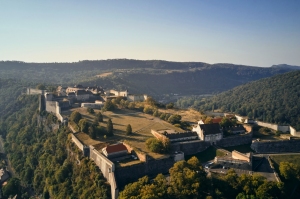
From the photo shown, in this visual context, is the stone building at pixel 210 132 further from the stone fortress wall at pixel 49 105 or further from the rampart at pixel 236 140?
the stone fortress wall at pixel 49 105

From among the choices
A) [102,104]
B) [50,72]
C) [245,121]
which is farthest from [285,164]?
[50,72]

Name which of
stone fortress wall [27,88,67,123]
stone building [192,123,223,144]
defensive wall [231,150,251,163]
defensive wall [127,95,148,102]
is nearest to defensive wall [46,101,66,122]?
stone fortress wall [27,88,67,123]

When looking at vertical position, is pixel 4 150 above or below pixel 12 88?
below

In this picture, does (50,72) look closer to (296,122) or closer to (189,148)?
(296,122)

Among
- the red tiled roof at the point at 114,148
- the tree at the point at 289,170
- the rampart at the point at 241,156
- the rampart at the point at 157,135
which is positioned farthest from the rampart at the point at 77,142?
the tree at the point at 289,170

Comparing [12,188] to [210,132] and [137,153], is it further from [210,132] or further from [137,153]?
[210,132]

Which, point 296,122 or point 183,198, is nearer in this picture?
point 183,198
